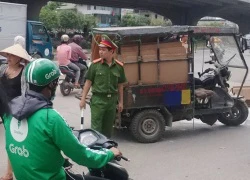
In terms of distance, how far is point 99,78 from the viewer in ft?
20.4

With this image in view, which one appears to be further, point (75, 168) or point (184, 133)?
point (184, 133)

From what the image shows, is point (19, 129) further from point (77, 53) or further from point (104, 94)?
point (77, 53)

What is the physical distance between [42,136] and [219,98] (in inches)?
245

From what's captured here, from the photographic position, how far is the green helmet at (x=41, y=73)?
107 inches

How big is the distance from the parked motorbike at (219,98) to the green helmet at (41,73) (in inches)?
220

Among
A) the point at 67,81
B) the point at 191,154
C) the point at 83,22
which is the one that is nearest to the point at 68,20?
the point at 83,22

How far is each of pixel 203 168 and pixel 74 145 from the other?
3.81 m

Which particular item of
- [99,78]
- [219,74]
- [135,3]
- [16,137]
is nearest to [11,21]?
[219,74]

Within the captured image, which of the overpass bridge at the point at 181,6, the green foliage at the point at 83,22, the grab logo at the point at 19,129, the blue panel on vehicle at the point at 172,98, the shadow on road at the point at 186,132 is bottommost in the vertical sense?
the shadow on road at the point at 186,132

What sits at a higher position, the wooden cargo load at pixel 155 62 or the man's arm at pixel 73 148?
the wooden cargo load at pixel 155 62

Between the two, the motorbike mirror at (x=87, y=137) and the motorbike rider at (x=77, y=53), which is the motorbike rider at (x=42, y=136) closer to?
the motorbike mirror at (x=87, y=137)

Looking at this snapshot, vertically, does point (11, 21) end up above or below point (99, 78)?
above

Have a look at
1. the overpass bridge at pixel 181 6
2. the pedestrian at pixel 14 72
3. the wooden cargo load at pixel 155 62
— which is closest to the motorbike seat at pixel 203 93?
the wooden cargo load at pixel 155 62

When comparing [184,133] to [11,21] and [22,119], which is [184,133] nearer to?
[22,119]
